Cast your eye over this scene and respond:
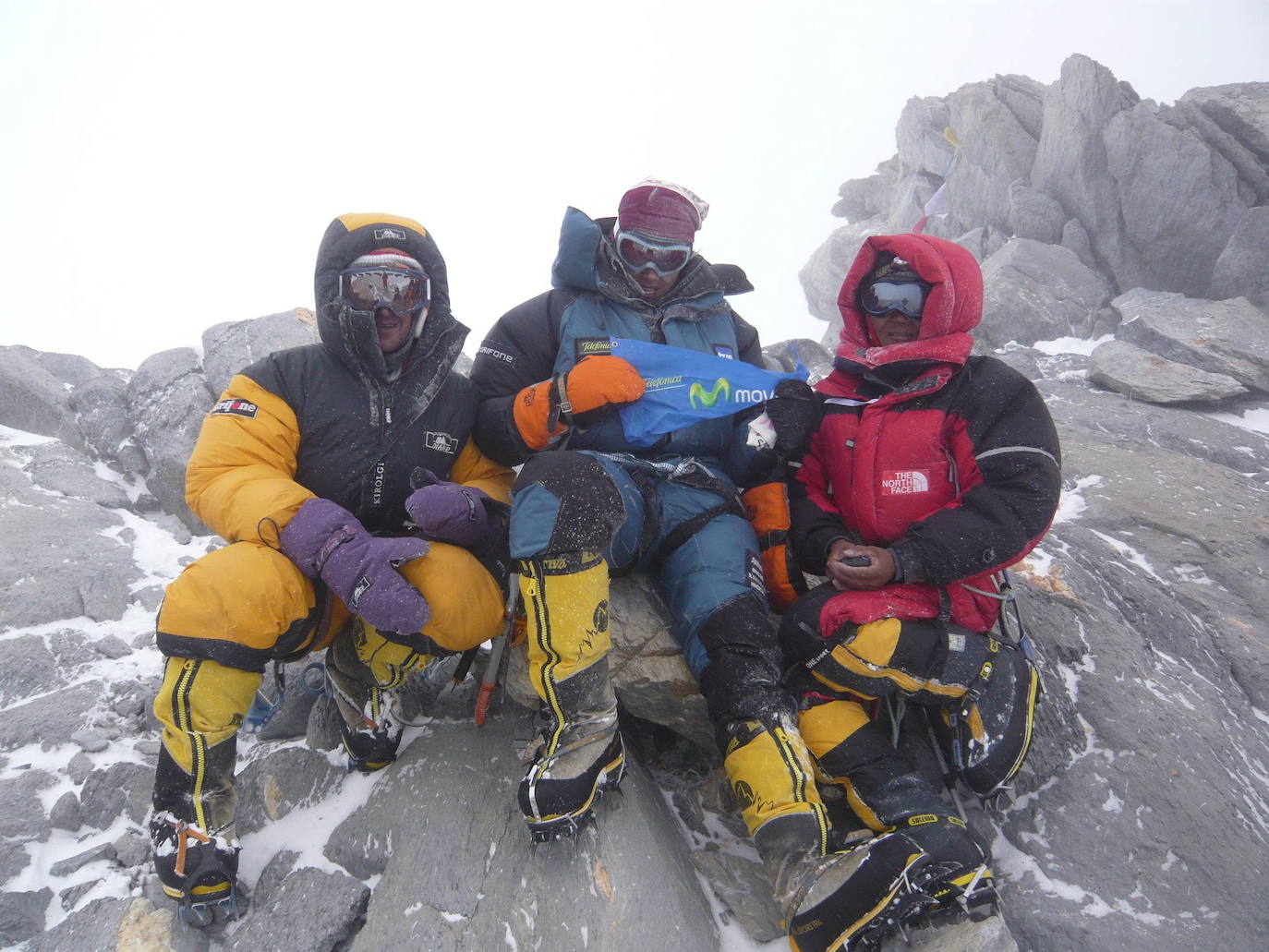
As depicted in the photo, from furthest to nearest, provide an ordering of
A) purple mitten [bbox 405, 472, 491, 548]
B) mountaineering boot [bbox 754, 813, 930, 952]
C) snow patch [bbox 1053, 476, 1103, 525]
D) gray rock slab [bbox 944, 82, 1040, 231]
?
gray rock slab [bbox 944, 82, 1040, 231] < snow patch [bbox 1053, 476, 1103, 525] < purple mitten [bbox 405, 472, 491, 548] < mountaineering boot [bbox 754, 813, 930, 952]

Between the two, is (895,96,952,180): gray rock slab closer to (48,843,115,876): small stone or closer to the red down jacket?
the red down jacket

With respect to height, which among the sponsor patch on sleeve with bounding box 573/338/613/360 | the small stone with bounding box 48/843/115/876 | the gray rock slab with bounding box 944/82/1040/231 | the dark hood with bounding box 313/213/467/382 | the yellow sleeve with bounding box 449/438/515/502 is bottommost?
the small stone with bounding box 48/843/115/876

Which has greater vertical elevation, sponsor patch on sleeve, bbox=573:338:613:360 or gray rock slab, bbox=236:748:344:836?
sponsor patch on sleeve, bbox=573:338:613:360

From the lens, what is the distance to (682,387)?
4012 millimetres

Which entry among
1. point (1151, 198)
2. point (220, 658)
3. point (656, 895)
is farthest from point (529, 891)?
point (1151, 198)

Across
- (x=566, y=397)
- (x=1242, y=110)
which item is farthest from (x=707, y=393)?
(x=1242, y=110)

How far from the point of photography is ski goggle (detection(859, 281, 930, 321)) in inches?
146

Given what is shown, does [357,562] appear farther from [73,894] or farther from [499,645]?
[73,894]

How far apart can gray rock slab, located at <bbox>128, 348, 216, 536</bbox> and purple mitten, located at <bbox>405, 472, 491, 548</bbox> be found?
4.34m

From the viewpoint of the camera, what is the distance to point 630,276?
437 centimetres

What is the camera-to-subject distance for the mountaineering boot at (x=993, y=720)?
3010mm

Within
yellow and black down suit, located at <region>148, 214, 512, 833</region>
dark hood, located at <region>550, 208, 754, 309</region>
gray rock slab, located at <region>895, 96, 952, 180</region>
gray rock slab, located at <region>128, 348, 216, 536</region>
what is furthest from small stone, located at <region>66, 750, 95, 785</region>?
gray rock slab, located at <region>895, 96, 952, 180</region>

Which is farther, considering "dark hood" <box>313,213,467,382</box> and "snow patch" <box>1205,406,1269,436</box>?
"snow patch" <box>1205,406,1269,436</box>

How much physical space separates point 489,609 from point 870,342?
2.73 m
